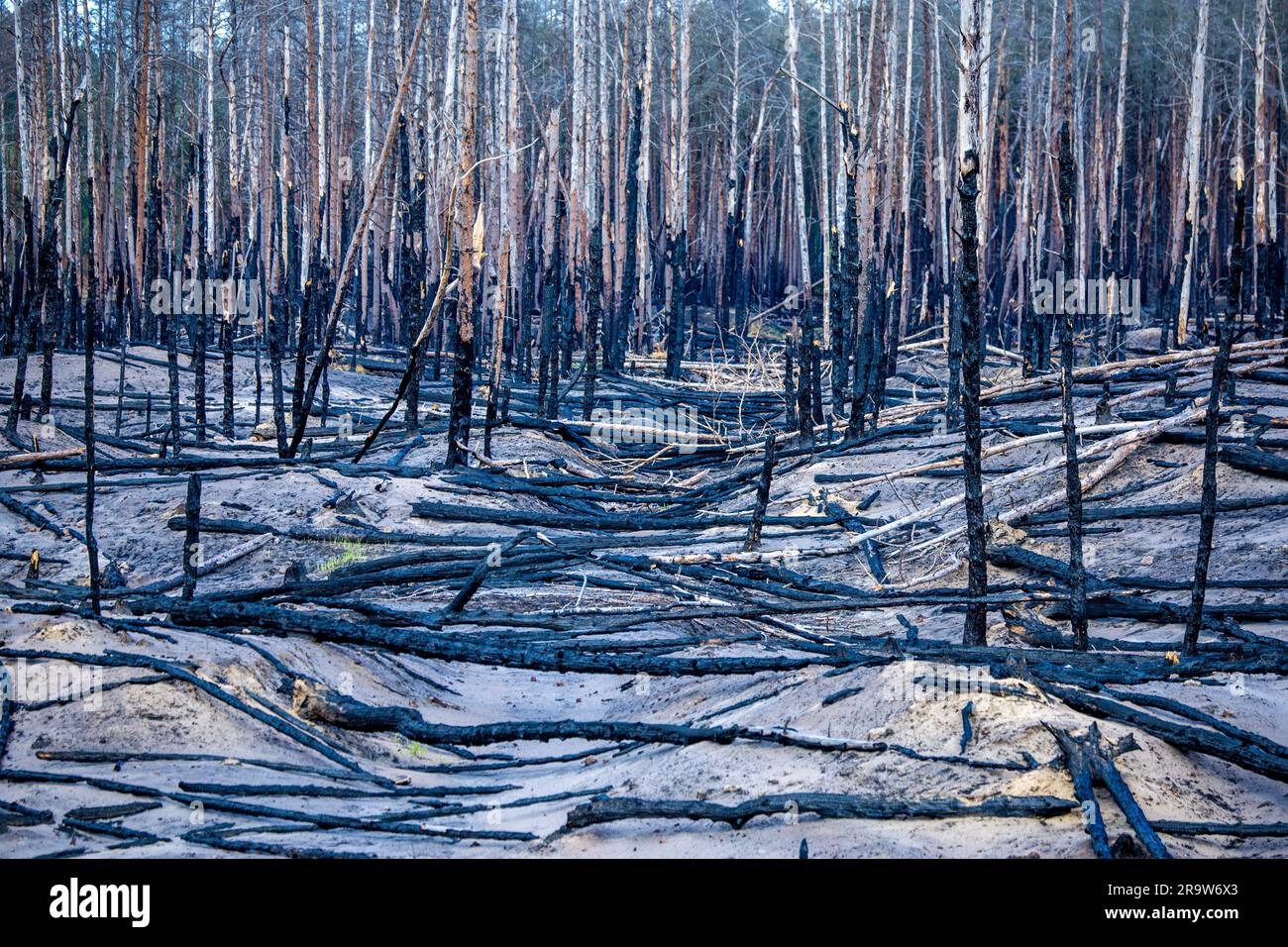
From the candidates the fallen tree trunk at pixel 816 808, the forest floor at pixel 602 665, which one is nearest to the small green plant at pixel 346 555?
the forest floor at pixel 602 665

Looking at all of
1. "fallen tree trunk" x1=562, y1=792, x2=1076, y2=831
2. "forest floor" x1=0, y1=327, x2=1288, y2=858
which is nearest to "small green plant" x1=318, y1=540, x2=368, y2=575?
"forest floor" x1=0, y1=327, x2=1288, y2=858

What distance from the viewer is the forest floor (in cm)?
352

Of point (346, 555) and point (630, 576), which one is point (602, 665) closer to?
point (630, 576)

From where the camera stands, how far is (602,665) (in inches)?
196

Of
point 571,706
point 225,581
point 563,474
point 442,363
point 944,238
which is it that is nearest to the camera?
point 571,706

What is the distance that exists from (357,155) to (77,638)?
23.4 metres

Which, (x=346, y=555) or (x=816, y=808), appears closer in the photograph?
(x=816, y=808)

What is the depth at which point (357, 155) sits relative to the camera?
26.4 m

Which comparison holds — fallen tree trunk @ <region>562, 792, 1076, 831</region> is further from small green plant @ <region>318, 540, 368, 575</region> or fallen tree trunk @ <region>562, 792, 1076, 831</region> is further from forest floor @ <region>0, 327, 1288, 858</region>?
small green plant @ <region>318, 540, 368, 575</region>

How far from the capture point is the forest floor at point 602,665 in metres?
3.52

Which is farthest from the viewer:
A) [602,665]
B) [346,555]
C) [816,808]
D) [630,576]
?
[346,555]

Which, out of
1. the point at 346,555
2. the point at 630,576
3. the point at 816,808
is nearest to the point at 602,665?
the point at 816,808
